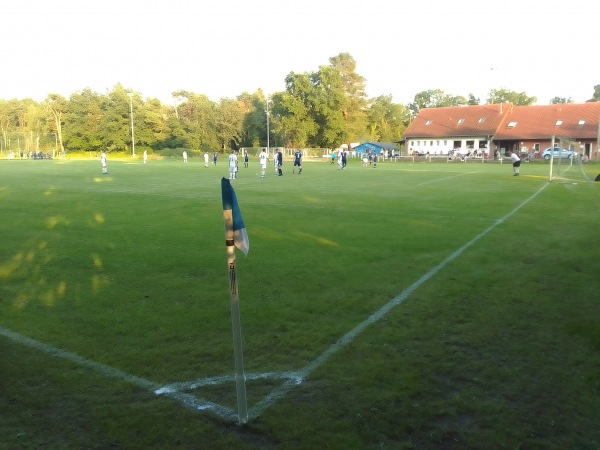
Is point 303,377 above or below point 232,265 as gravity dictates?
below

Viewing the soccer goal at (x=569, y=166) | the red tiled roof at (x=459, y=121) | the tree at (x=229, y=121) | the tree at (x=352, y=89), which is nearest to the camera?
the soccer goal at (x=569, y=166)

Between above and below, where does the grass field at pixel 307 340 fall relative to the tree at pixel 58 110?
below

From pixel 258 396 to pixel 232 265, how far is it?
4.09ft

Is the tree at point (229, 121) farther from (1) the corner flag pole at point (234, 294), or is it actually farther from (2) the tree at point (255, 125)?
(1) the corner flag pole at point (234, 294)

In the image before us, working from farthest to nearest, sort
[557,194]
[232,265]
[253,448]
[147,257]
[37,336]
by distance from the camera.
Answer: [557,194], [147,257], [37,336], [232,265], [253,448]

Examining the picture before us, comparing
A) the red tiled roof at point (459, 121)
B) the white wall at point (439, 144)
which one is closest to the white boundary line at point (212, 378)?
the white wall at point (439, 144)

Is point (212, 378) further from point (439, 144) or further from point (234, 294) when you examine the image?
point (439, 144)

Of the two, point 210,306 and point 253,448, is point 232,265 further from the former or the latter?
point 210,306

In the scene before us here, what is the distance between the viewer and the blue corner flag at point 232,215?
3789mm

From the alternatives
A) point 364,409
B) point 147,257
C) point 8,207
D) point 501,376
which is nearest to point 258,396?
point 364,409

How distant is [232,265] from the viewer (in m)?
3.88

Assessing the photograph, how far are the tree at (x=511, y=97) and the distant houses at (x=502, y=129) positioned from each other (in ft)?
109

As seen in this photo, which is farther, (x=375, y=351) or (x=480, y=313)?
(x=480, y=313)

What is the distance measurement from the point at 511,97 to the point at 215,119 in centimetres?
6286
